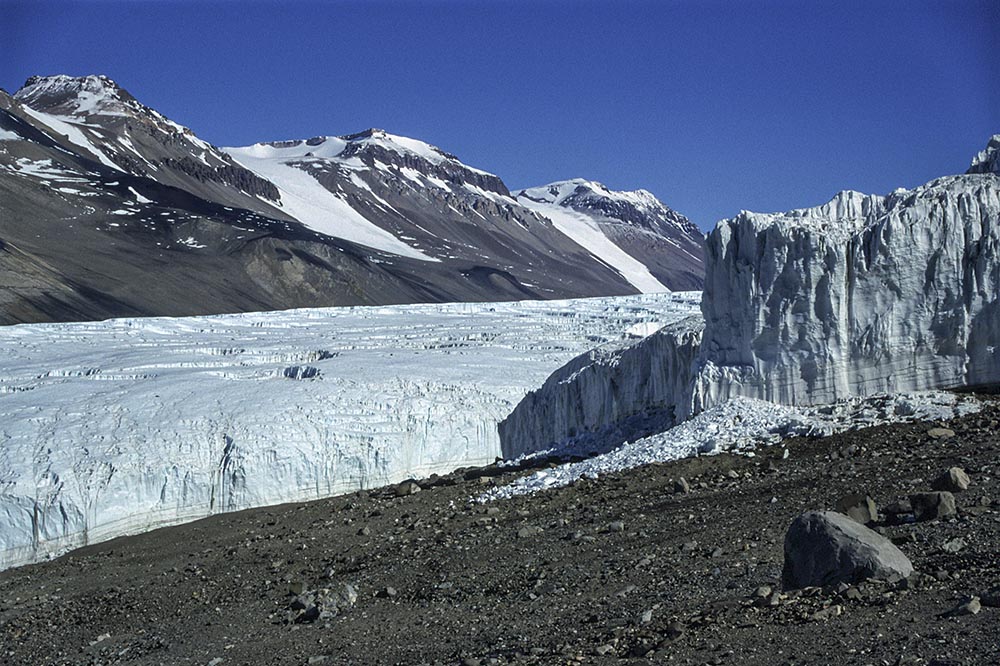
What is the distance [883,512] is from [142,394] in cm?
2047

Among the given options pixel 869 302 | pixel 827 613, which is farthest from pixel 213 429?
pixel 827 613

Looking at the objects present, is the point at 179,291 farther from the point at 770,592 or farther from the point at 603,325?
the point at 770,592

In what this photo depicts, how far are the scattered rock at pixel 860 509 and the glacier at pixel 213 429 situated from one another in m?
15.7

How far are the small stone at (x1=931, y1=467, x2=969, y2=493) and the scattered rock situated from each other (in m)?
0.88

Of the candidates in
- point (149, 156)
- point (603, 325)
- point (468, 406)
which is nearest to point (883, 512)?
point (468, 406)

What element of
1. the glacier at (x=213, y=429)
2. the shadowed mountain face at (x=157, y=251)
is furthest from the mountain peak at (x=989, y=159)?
the shadowed mountain face at (x=157, y=251)

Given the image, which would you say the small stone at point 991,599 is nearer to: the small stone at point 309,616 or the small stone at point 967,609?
the small stone at point 967,609

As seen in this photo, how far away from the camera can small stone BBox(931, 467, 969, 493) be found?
441 inches

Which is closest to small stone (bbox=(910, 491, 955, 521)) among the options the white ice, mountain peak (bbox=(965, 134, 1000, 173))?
the white ice

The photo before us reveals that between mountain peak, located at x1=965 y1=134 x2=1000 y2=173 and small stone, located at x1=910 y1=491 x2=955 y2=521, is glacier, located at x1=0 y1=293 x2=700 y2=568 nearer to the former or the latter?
mountain peak, located at x1=965 y1=134 x2=1000 y2=173

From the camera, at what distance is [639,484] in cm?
1476

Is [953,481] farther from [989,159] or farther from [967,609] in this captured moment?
[989,159]

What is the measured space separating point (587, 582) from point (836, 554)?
3.05 m

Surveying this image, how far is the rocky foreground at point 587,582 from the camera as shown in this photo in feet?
27.5
